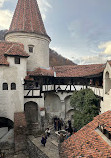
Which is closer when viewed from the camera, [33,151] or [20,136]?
[33,151]

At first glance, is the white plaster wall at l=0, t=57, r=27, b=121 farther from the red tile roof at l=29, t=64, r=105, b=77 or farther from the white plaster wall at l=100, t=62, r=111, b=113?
the white plaster wall at l=100, t=62, r=111, b=113

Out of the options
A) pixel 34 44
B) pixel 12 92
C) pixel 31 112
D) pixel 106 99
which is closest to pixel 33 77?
pixel 12 92

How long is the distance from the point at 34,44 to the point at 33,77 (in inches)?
172

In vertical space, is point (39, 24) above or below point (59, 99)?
above

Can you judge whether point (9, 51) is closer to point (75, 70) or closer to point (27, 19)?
point (27, 19)

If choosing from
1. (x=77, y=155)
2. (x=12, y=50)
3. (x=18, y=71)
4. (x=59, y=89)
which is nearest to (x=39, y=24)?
(x=12, y=50)

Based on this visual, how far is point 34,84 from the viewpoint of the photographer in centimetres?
1391

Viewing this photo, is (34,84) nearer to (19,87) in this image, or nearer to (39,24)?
Answer: (19,87)

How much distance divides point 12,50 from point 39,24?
240 inches

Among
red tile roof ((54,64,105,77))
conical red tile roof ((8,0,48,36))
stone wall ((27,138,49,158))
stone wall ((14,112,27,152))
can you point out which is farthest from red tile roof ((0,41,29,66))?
stone wall ((27,138,49,158))

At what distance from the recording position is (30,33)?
50.3ft

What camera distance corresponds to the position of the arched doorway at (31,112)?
14.5 m

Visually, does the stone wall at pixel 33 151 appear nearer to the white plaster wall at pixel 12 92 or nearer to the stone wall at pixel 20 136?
the stone wall at pixel 20 136

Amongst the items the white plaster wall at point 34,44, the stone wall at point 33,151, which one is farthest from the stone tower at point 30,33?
the stone wall at point 33,151
